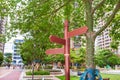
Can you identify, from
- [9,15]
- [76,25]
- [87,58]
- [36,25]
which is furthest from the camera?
[76,25]

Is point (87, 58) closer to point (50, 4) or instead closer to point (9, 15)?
point (50, 4)

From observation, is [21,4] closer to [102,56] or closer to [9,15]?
[9,15]

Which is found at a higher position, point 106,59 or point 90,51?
point 106,59

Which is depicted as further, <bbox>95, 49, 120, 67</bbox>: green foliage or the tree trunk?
<bbox>95, 49, 120, 67</bbox>: green foliage

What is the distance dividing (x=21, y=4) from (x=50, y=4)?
3.04 ft

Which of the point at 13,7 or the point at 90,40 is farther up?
the point at 13,7

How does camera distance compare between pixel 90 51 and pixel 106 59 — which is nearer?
pixel 90 51

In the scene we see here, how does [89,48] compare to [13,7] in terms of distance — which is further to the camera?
[13,7]

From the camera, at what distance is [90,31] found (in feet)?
23.1

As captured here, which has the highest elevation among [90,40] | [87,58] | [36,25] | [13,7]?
[13,7]

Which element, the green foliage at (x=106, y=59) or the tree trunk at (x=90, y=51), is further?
the green foliage at (x=106, y=59)

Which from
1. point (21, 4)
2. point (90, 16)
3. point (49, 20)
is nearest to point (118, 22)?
point (90, 16)

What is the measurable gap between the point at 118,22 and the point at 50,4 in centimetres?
226

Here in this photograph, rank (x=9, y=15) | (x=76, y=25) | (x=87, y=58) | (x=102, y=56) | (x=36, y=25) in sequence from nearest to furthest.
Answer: (x=87, y=58)
(x=36, y=25)
(x=9, y=15)
(x=76, y=25)
(x=102, y=56)
